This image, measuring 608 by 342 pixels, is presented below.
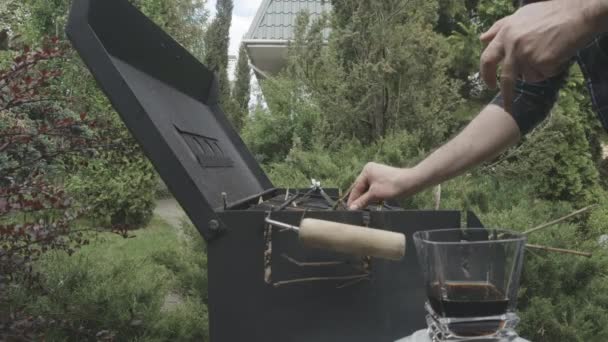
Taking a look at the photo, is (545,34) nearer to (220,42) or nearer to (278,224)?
(278,224)

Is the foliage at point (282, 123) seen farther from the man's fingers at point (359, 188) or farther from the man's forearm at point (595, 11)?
the man's forearm at point (595, 11)

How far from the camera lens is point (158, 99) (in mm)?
1934

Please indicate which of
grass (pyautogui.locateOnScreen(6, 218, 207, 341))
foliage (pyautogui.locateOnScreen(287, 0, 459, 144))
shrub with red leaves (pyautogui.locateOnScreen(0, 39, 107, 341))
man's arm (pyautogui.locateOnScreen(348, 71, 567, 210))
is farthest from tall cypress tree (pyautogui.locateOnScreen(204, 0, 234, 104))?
man's arm (pyautogui.locateOnScreen(348, 71, 567, 210))

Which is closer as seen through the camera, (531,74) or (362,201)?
(531,74)

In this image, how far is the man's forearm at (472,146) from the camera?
1498 mm

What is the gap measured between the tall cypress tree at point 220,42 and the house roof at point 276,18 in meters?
5.16

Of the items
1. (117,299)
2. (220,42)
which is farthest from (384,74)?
(220,42)

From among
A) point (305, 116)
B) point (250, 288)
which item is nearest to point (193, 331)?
point (250, 288)

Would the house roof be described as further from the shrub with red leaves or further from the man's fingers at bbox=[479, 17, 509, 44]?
the man's fingers at bbox=[479, 17, 509, 44]

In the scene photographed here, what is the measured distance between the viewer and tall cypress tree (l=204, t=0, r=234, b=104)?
19.0m

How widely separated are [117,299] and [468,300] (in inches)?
92.9

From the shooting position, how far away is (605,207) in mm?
7070

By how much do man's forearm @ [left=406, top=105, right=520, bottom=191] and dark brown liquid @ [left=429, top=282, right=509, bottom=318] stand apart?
0.74 m

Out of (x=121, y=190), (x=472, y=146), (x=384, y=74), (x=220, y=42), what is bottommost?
(x=121, y=190)
